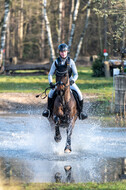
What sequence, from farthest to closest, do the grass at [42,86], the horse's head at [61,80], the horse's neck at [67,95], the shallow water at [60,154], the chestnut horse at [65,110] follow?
the grass at [42,86], the horse's neck at [67,95], the chestnut horse at [65,110], the horse's head at [61,80], the shallow water at [60,154]

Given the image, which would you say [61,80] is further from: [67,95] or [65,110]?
[65,110]

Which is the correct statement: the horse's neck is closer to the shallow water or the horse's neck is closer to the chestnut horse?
the chestnut horse

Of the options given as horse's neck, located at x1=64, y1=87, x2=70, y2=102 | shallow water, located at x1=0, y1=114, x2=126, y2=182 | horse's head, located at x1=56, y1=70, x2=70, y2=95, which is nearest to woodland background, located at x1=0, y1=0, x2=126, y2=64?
shallow water, located at x1=0, y1=114, x2=126, y2=182

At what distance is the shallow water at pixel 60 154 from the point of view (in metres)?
7.86

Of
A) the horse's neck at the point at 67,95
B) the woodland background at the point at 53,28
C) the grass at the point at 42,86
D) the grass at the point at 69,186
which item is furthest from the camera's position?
the woodland background at the point at 53,28

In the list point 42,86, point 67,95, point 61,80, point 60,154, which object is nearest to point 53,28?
point 42,86

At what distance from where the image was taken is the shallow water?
786 centimetres

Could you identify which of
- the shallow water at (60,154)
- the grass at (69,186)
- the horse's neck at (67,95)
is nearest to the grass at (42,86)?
the shallow water at (60,154)

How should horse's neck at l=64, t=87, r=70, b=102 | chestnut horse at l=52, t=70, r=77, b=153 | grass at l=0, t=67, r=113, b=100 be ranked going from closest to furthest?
chestnut horse at l=52, t=70, r=77, b=153 → horse's neck at l=64, t=87, r=70, b=102 → grass at l=0, t=67, r=113, b=100

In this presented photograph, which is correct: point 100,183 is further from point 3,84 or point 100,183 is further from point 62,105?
point 3,84

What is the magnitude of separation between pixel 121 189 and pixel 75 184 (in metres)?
0.78

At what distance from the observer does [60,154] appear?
10.0m

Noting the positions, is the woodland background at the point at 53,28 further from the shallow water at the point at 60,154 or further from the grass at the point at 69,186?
the grass at the point at 69,186

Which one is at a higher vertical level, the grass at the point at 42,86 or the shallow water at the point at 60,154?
the shallow water at the point at 60,154
